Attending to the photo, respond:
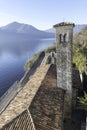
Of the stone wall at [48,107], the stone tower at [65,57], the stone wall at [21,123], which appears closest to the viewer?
the stone wall at [21,123]

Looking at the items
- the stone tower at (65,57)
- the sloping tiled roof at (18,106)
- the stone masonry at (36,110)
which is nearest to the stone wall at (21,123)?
the stone masonry at (36,110)

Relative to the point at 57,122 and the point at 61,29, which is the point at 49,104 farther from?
the point at 61,29

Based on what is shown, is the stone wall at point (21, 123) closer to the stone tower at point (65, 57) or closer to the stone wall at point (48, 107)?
the stone wall at point (48, 107)

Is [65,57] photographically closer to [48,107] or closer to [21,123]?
[48,107]

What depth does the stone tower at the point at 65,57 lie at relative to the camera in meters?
22.3

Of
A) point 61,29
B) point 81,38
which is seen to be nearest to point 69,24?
point 61,29

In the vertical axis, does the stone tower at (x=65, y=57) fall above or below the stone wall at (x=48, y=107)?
above

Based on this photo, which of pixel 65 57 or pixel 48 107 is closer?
pixel 48 107

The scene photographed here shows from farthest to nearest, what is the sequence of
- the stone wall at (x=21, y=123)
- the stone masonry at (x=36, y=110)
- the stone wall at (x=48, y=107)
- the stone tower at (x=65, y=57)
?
1. the stone tower at (x=65, y=57)
2. the stone wall at (x=48, y=107)
3. the stone masonry at (x=36, y=110)
4. the stone wall at (x=21, y=123)

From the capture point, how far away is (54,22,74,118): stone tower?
22.3 metres

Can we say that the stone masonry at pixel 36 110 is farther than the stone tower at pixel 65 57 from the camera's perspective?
No

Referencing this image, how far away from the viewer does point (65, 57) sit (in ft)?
74.9

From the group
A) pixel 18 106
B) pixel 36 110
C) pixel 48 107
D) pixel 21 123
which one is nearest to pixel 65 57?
pixel 48 107

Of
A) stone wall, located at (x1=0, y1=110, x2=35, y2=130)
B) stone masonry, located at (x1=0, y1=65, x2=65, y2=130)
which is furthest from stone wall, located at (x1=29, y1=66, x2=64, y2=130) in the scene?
stone wall, located at (x1=0, y1=110, x2=35, y2=130)
